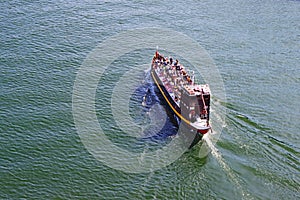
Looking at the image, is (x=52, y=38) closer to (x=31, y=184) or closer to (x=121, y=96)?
(x=121, y=96)

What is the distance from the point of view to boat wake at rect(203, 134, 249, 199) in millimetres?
60972

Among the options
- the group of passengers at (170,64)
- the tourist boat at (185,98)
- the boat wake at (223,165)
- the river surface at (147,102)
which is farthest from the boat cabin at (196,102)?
the group of passengers at (170,64)

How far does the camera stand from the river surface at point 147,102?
2447 inches

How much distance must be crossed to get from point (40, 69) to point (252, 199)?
168 ft

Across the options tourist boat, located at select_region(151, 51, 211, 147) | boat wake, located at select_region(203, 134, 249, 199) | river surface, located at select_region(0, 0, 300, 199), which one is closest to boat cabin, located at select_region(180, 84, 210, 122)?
tourist boat, located at select_region(151, 51, 211, 147)

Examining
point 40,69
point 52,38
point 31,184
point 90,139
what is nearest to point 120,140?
point 90,139

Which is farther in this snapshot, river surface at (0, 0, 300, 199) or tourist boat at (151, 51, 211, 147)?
tourist boat at (151, 51, 211, 147)

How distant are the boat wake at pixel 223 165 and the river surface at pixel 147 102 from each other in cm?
15

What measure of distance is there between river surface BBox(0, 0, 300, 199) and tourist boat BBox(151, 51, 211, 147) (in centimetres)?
223

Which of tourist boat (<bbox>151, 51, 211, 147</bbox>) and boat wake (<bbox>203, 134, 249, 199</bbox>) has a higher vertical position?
tourist boat (<bbox>151, 51, 211, 147</bbox>)

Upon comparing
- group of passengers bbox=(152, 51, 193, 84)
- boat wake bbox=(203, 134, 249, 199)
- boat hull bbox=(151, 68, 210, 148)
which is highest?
group of passengers bbox=(152, 51, 193, 84)

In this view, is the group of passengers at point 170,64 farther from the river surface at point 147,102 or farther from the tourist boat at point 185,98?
the river surface at point 147,102

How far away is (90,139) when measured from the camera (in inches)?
2788

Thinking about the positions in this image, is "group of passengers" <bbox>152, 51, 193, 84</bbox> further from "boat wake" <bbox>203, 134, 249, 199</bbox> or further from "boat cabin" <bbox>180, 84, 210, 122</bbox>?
"boat wake" <bbox>203, 134, 249, 199</bbox>
